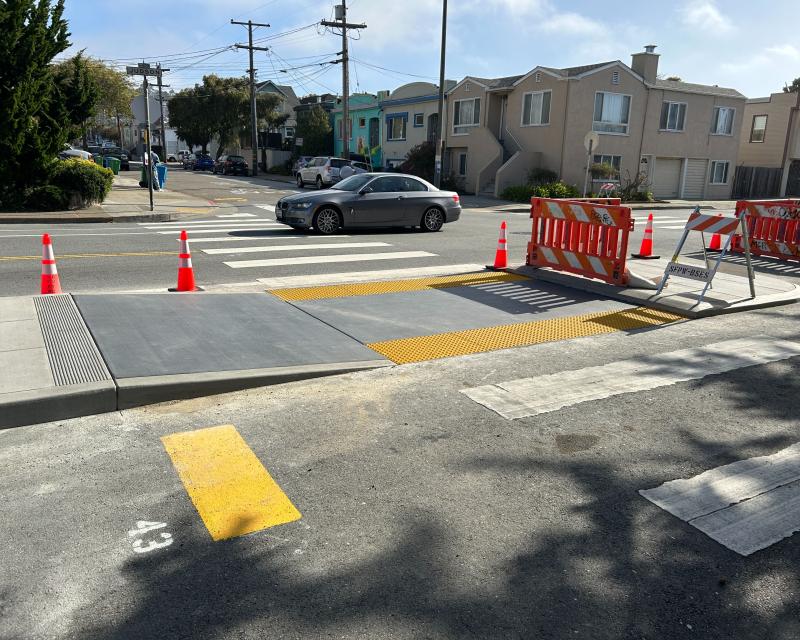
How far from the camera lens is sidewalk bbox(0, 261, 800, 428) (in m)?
5.13

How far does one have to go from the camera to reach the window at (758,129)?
4366 cm

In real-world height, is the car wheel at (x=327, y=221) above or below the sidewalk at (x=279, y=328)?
above

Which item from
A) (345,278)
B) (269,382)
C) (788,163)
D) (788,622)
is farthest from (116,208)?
(788,163)

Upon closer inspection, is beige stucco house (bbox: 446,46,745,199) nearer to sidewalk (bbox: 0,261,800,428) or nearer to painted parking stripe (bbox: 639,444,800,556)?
sidewalk (bbox: 0,261,800,428)

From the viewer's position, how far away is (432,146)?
37.4m

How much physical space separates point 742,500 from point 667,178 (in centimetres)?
3730

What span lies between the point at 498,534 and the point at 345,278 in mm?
6948

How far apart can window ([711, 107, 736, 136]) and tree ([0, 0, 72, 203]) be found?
33685 millimetres

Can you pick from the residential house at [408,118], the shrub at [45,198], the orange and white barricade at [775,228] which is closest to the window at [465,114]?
the residential house at [408,118]

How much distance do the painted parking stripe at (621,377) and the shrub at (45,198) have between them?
695 inches

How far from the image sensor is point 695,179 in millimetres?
38438

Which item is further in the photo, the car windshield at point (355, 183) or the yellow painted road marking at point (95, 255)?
the car windshield at point (355, 183)

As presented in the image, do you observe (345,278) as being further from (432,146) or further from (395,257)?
(432,146)

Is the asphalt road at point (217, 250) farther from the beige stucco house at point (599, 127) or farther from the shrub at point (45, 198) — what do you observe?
the beige stucco house at point (599, 127)
